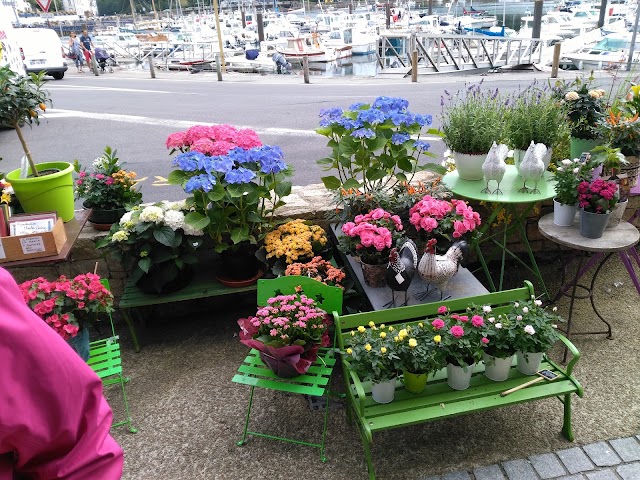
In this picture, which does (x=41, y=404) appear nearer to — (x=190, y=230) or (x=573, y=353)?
(x=573, y=353)

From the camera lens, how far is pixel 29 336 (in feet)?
2.85

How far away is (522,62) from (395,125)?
56.1 ft

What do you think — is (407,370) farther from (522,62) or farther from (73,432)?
(522,62)

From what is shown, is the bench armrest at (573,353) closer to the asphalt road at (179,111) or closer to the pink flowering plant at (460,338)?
the pink flowering plant at (460,338)

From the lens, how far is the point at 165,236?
3258mm

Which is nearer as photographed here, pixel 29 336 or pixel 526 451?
pixel 29 336

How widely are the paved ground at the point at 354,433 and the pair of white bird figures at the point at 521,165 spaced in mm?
1072

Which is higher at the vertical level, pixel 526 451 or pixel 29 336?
pixel 29 336

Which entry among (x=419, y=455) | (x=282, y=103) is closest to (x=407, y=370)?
(x=419, y=455)

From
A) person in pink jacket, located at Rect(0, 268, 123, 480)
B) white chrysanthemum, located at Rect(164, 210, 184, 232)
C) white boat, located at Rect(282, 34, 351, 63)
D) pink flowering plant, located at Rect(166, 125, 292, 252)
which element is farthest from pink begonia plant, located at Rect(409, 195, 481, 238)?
white boat, located at Rect(282, 34, 351, 63)

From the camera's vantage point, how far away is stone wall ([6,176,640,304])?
3582 mm

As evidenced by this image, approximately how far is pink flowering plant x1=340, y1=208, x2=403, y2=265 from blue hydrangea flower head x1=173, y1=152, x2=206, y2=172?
0.96 m

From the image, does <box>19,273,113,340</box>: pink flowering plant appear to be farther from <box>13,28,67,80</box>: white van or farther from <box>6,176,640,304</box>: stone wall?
<box>13,28,67,80</box>: white van

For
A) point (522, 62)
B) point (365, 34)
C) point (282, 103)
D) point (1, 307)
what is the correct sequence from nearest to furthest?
point (1, 307), point (282, 103), point (522, 62), point (365, 34)
